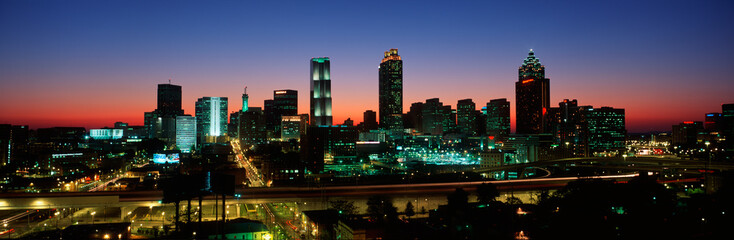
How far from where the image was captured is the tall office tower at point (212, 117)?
167m

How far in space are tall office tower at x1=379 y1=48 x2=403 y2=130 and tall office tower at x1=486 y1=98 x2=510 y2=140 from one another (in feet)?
111

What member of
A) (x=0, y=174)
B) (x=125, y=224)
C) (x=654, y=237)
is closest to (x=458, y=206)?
(x=654, y=237)

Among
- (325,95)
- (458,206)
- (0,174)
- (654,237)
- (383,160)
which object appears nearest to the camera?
(654,237)

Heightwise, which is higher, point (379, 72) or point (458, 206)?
point (379, 72)

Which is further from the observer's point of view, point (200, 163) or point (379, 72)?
point (379, 72)

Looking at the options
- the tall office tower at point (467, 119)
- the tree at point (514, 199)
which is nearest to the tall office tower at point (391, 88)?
the tall office tower at point (467, 119)

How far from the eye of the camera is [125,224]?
24.6 meters

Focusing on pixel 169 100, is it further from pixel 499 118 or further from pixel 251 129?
pixel 499 118

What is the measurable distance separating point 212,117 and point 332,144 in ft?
309

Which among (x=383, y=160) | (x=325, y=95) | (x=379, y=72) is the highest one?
(x=379, y=72)

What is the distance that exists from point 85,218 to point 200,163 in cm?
4391

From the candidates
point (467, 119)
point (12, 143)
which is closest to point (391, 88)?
A: point (467, 119)

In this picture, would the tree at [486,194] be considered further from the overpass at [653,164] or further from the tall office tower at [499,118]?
the tall office tower at [499,118]

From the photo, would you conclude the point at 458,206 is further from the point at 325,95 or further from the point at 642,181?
the point at 325,95
